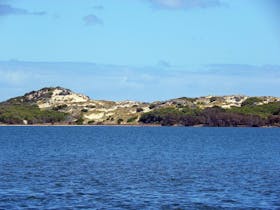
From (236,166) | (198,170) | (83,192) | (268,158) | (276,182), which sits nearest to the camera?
(83,192)

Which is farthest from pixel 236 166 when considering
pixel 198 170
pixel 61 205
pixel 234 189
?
pixel 61 205

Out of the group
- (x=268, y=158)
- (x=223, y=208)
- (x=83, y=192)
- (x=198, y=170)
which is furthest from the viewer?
(x=268, y=158)

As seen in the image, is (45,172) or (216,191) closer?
(216,191)

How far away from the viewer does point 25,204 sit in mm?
37781

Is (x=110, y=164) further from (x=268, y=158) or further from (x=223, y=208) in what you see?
(x=223, y=208)

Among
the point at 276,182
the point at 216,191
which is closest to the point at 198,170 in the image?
the point at 276,182

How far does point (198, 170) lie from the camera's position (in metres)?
60.8

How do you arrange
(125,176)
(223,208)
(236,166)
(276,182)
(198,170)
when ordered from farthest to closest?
(236,166) < (198,170) < (125,176) < (276,182) < (223,208)

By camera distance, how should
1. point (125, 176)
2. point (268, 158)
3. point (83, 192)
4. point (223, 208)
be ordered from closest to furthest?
point (223, 208) < point (83, 192) < point (125, 176) < point (268, 158)

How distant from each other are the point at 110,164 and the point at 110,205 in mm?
29469

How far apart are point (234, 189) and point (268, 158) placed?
34867 millimetres

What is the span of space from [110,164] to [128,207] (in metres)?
30.2

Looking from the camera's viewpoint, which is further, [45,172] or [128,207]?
[45,172]

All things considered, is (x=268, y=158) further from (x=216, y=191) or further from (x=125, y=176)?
(x=216, y=191)
